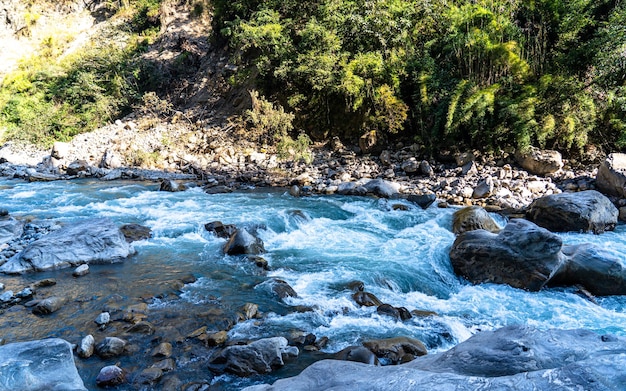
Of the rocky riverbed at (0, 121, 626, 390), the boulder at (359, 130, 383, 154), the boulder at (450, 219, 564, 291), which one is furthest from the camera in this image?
the boulder at (359, 130, 383, 154)

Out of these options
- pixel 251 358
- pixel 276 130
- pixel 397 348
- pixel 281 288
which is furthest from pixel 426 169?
pixel 251 358

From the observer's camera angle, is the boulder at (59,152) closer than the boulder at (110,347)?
No

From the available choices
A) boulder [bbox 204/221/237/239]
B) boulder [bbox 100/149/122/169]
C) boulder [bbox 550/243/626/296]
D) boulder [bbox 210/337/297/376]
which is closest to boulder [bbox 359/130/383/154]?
boulder [bbox 204/221/237/239]

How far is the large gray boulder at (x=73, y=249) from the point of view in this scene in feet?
21.7

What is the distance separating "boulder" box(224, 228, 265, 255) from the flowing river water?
19cm

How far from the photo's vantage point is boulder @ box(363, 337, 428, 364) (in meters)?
4.28

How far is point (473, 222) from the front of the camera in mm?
8094

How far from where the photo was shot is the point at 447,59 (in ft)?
45.1

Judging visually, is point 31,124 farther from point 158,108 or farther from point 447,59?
point 447,59

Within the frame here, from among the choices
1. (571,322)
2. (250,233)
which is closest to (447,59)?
(250,233)

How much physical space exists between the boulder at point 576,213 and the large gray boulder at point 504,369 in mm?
6295

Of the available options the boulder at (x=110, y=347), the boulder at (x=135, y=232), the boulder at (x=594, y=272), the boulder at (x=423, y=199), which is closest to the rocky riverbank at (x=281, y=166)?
the boulder at (x=423, y=199)

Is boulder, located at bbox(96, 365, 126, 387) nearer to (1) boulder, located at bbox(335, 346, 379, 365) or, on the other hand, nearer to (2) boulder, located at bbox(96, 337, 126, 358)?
(2) boulder, located at bbox(96, 337, 126, 358)

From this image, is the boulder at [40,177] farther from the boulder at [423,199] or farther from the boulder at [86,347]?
the boulder at [423,199]
